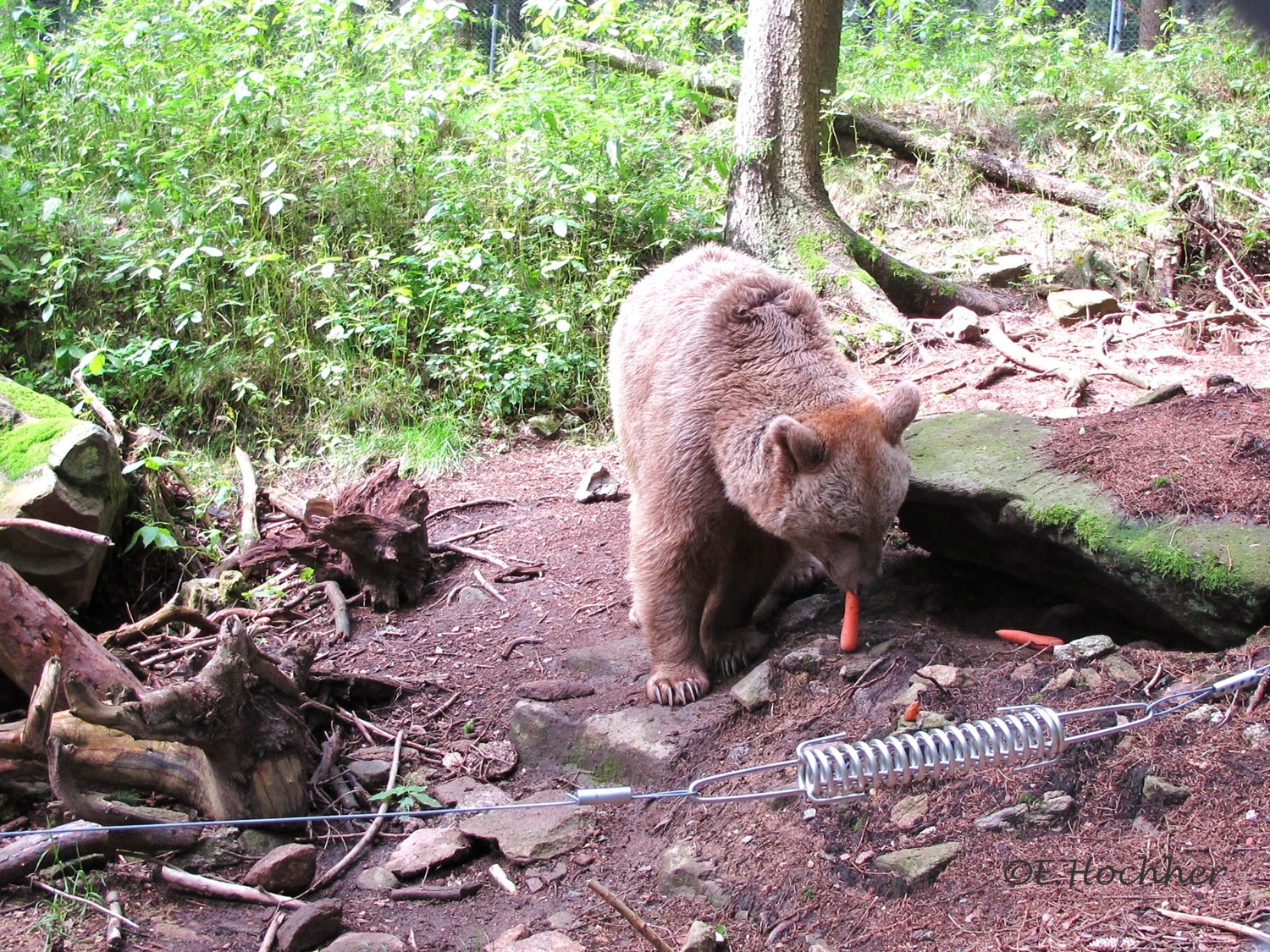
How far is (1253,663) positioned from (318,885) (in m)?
3.08

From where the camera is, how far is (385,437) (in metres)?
7.80

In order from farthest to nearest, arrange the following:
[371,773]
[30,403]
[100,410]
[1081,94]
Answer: [1081,94] → [100,410] → [30,403] → [371,773]

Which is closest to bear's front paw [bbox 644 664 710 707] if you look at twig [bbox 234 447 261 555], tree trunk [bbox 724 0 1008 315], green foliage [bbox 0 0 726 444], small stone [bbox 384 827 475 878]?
small stone [bbox 384 827 475 878]

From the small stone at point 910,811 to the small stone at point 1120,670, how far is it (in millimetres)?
799

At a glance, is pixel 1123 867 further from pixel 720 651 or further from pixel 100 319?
pixel 100 319

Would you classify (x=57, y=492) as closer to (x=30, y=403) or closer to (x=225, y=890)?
(x=30, y=403)

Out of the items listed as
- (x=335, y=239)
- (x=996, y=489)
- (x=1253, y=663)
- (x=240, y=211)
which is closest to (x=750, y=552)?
(x=996, y=489)

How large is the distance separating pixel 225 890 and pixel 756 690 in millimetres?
2027

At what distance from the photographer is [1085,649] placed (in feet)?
12.0

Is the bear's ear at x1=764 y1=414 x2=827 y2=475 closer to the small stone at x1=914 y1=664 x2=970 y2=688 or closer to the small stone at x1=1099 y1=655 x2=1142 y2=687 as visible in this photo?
the small stone at x1=914 y1=664 x2=970 y2=688

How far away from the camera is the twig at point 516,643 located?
5301mm

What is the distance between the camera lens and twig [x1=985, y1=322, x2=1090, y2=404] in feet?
21.3

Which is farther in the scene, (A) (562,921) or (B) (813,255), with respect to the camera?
(B) (813,255)

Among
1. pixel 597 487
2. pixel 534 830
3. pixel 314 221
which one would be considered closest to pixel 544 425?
pixel 597 487
